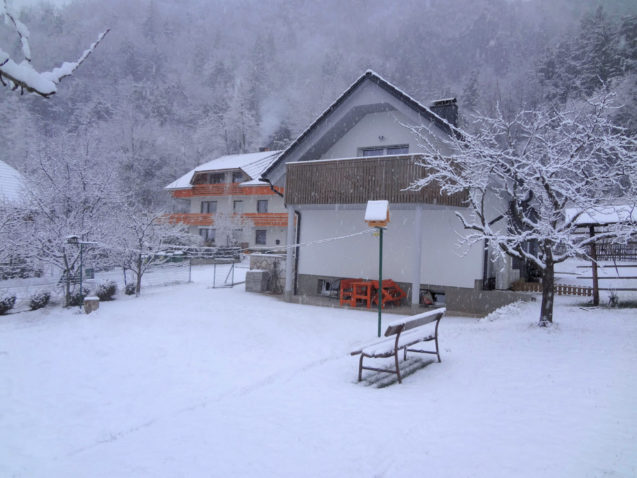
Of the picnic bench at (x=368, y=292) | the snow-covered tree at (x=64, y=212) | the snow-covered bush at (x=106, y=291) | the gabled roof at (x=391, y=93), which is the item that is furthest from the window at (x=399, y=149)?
the snow-covered tree at (x=64, y=212)

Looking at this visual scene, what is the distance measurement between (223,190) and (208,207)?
3.28m

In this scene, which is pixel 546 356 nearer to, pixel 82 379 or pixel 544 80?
pixel 82 379

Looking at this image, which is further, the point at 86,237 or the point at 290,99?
the point at 290,99

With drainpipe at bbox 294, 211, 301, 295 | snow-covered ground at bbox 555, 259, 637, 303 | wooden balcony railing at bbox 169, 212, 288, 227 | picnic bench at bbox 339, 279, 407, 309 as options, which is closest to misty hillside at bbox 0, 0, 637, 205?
wooden balcony railing at bbox 169, 212, 288, 227

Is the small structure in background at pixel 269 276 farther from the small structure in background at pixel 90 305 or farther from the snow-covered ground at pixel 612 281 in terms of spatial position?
the snow-covered ground at pixel 612 281

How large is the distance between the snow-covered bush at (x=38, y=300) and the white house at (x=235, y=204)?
24118 mm

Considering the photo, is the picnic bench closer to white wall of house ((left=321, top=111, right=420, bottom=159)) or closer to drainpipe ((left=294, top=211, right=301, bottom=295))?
drainpipe ((left=294, top=211, right=301, bottom=295))

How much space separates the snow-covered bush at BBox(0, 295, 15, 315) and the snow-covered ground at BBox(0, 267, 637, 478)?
416 centimetres

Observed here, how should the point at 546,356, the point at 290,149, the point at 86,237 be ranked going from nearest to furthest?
the point at 546,356
the point at 290,149
the point at 86,237

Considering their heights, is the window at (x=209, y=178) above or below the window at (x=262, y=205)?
above

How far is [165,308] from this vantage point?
14.8 metres

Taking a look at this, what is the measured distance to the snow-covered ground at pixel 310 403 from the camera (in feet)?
15.2

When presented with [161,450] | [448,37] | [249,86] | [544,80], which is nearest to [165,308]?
[161,450]

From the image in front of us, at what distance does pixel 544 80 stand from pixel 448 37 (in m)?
41.1
